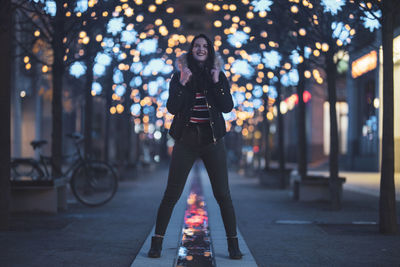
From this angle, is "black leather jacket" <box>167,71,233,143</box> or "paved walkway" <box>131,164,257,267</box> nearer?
"paved walkway" <box>131,164,257,267</box>

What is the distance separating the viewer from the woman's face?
19.3 feet

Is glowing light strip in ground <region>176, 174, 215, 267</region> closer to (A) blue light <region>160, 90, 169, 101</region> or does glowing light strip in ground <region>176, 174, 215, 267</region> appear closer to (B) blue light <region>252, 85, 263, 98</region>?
(B) blue light <region>252, 85, 263, 98</region>

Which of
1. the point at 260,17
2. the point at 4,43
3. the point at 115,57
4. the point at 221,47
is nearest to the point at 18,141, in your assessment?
the point at 221,47

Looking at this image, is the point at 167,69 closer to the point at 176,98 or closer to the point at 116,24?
the point at 116,24

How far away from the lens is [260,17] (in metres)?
12.2

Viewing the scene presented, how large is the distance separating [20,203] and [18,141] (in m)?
22.9

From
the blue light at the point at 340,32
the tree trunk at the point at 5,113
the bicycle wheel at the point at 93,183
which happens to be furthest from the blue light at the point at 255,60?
the tree trunk at the point at 5,113

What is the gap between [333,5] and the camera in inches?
380

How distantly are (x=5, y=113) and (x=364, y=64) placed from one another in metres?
25.7

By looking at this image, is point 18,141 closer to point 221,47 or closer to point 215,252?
point 221,47

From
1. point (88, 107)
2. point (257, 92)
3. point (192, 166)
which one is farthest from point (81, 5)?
point (257, 92)

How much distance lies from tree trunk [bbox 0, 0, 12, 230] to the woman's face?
300 centimetres

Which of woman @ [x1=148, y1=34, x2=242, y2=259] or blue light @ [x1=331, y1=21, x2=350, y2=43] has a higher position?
blue light @ [x1=331, y1=21, x2=350, y2=43]

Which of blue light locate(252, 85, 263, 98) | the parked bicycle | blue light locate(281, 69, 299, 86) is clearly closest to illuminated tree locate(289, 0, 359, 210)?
blue light locate(281, 69, 299, 86)
